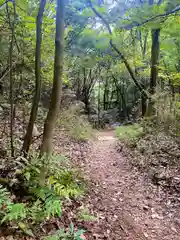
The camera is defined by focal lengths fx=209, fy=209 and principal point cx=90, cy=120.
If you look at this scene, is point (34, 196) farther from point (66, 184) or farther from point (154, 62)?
point (154, 62)

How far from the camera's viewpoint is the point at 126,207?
3.46 meters

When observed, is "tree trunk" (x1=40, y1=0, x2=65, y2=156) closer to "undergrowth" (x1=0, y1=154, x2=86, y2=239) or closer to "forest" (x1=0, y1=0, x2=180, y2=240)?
"forest" (x1=0, y1=0, x2=180, y2=240)

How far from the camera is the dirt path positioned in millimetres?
2826

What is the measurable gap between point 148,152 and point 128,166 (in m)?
0.73

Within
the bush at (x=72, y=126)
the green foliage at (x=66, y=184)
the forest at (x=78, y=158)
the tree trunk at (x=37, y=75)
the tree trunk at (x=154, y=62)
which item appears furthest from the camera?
the bush at (x=72, y=126)

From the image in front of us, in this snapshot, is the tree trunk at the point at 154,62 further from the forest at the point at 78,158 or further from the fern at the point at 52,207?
the fern at the point at 52,207

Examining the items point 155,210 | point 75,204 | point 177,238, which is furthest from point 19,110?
point 177,238

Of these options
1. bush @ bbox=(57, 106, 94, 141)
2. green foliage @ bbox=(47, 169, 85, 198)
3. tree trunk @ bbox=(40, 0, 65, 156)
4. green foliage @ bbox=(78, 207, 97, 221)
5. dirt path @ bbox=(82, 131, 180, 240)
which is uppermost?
tree trunk @ bbox=(40, 0, 65, 156)

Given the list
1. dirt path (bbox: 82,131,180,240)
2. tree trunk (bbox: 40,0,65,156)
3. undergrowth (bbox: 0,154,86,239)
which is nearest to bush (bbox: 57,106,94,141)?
dirt path (bbox: 82,131,180,240)

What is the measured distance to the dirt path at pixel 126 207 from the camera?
9.27 ft

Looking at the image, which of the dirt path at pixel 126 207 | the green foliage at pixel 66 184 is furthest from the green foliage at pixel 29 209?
the dirt path at pixel 126 207

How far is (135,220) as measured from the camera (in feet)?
10.2

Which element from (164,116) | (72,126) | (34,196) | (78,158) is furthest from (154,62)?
(34,196)

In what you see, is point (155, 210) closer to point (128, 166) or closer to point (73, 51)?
point (128, 166)
